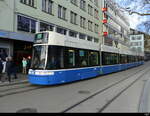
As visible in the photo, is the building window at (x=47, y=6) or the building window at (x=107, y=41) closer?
the building window at (x=47, y=6)

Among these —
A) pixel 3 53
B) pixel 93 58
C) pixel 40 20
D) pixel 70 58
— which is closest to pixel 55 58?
pixel 70 58

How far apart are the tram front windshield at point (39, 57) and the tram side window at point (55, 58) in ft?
0.97

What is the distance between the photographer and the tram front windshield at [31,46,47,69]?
908 cm

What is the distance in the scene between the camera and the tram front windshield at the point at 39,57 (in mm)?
9078

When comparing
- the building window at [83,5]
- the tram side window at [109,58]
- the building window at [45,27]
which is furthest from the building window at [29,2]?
the building window at [83,5]

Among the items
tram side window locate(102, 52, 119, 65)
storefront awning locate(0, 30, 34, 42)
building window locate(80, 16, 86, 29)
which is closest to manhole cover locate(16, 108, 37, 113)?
storefront awning locate(0, 30, 34, 42)

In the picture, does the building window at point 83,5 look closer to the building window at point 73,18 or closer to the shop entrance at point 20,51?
the building window at point 73,18

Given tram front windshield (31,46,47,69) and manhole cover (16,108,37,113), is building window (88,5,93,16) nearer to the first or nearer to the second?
tram front windshield (31,46,47,69)

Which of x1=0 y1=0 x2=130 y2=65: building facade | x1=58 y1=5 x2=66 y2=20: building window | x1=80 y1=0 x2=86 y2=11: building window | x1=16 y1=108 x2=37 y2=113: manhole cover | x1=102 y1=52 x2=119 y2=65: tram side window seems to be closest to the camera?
x1=16 y1=108 x2=37 y2=113: manhole cover

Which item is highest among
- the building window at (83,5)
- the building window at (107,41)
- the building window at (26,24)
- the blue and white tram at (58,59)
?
the building window at (83,5)

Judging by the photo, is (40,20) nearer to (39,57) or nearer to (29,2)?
(29,2)

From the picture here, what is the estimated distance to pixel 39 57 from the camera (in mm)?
9234

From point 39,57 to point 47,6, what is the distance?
43.6 ft

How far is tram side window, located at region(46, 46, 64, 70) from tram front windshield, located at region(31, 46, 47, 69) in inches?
11.7
